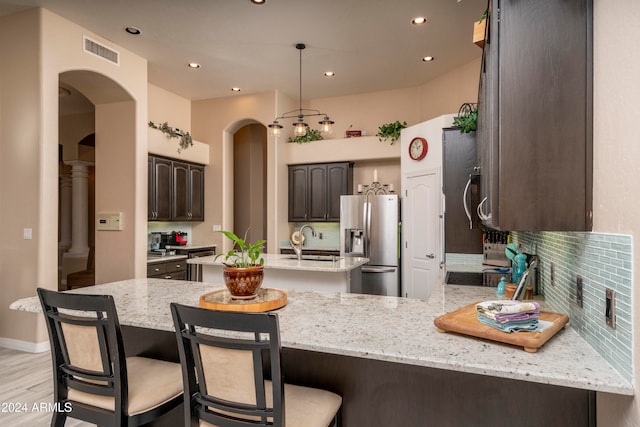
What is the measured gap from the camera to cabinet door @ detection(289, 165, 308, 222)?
253 inches

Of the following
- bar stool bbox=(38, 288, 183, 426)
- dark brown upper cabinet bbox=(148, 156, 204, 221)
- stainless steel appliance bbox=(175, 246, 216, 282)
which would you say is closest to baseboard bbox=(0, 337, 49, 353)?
dark brown upper cabinet bbox=(148, 156, 204, 221)

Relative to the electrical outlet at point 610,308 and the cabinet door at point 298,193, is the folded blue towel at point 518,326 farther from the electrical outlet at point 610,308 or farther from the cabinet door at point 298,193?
the cabinet door at point 298,193

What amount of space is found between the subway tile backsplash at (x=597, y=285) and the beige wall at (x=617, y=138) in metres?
0.04

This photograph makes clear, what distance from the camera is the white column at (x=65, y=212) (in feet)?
23.1

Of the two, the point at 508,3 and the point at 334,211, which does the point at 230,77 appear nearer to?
the point at 334,211

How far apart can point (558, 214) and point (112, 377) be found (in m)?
1.77

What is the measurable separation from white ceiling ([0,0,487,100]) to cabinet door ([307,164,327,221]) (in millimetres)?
1414

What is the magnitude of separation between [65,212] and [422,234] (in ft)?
22.0

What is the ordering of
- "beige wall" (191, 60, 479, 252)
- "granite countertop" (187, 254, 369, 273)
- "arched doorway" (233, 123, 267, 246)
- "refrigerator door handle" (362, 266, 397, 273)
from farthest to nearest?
"arched doorway" (233, 123, 267, 246) < "beige wall" (191, 60, 479, 252) < "refrigerator door handle" (362, 266, 397, 273) < "granite countertop" (187, 254, 369, 273)

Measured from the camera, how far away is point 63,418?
5.03 feet

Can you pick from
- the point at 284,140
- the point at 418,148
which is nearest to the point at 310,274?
the point at 418,148

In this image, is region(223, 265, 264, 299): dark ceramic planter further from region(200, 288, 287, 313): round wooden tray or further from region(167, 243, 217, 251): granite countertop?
region(167, 243, 217, 251): granite countertop

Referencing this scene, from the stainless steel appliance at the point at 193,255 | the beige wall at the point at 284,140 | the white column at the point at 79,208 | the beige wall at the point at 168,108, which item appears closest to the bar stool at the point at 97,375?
the stainless steel appliance at the point at 193,255

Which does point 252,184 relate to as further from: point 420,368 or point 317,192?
point 420,368
